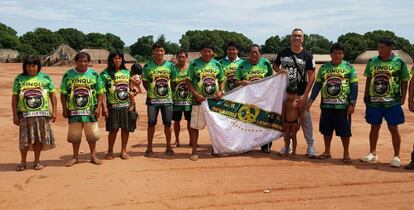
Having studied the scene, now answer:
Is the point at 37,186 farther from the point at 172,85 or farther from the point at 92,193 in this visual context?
the point at 172,85

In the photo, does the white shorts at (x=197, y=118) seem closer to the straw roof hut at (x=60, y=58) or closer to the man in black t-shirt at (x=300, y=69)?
the man in black t-shirt at (x=300, y=69)

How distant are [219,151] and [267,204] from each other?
2604mm

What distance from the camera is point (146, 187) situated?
5633 millimetres

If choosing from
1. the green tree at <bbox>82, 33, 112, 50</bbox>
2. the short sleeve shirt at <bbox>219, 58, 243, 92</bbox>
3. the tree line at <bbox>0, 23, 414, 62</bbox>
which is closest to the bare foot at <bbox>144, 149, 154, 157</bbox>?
the short sleeve shirt at <bbox>219, 58, 243, 92</bbox>

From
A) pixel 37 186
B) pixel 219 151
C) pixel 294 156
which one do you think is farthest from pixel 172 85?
pixel 37 186

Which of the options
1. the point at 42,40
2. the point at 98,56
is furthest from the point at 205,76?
the point at 42,40

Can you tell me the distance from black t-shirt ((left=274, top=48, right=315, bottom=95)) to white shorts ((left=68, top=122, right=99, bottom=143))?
3.35m

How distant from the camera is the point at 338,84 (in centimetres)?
703

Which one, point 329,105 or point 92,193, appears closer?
point 92,193

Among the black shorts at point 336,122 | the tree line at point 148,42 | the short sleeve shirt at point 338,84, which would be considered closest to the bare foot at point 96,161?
the black shorts at point 336,122

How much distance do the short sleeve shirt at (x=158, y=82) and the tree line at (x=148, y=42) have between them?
55.7 meters

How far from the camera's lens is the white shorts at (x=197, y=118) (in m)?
7.48

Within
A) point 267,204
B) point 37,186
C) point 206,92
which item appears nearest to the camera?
point 267,204

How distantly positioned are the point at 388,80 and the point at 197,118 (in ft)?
10.3
